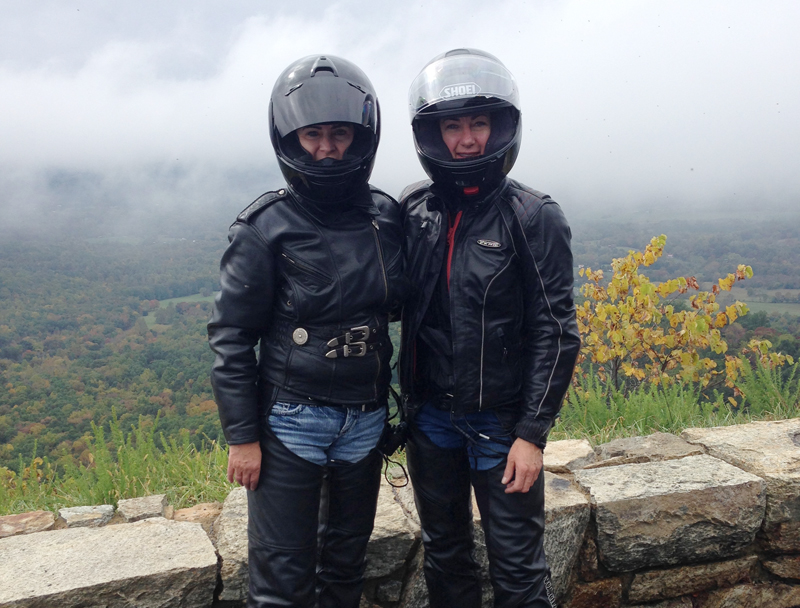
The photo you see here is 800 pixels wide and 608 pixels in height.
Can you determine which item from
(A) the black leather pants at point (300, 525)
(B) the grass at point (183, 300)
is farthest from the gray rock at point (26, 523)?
(B) the grass at point (183, 300)

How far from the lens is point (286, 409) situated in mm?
1758

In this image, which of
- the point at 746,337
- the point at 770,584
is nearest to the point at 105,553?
the point at 770,584

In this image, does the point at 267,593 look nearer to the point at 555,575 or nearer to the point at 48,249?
the point at 555,575

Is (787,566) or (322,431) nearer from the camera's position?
(322,431)

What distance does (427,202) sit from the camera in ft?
6.58

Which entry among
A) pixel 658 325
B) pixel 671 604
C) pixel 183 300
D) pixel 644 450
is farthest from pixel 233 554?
pixel 183 300

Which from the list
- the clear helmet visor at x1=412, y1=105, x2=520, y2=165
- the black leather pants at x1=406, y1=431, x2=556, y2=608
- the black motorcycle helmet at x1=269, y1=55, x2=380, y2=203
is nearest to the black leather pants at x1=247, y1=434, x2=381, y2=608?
the black leather pants at x1=406, y1=431, x2=556, y2=608

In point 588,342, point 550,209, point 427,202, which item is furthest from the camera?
point 588,342

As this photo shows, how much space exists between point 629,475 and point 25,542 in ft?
7.60

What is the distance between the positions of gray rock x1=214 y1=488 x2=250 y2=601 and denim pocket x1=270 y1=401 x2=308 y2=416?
0.62 metres

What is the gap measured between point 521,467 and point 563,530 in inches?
26.3

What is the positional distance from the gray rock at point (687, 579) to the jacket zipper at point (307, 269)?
1.82 m

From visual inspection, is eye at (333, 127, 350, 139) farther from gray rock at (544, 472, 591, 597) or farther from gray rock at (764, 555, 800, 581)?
gray rock at (764, 555, 800, 581)

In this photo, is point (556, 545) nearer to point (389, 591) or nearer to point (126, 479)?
point (389, 591)
